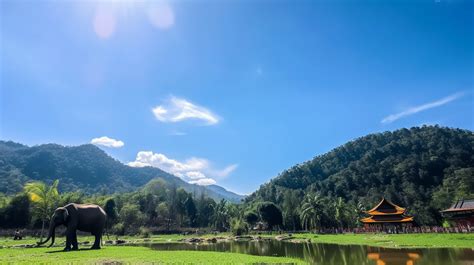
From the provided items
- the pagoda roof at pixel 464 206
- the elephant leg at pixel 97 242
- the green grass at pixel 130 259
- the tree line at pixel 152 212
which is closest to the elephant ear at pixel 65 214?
the elephant leg at pixel 97 242

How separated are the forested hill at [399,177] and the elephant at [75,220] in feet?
211

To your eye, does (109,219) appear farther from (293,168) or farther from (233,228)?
(293,168)

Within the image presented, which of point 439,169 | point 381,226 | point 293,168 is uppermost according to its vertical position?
point 293,168

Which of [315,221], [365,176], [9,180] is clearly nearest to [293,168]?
[365,176]

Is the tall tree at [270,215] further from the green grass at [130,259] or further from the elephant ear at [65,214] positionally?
the green grass at [130,259]

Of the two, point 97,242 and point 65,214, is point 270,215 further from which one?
point 65,214

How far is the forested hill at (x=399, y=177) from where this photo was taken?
9375cm

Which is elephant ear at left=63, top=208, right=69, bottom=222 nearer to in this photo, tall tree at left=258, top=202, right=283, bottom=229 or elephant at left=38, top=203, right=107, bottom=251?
elephant at left=38, top=203, right=107, bottom=251

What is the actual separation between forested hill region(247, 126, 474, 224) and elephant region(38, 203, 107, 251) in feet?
211

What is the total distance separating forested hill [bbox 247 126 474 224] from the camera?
93.8 meters

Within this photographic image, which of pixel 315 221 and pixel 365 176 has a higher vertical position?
pixel 365 176

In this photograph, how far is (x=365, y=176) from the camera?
465 ft

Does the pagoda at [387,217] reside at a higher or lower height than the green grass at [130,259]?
higher

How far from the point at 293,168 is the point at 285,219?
299 feet
